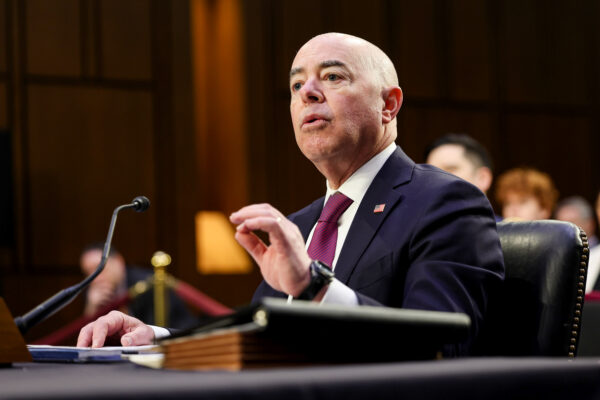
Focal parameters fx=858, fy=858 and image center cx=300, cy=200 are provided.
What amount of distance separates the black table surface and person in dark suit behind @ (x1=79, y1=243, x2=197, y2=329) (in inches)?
239

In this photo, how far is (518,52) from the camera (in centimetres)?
925

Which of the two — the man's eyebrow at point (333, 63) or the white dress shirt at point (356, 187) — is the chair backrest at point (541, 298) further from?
the man's eyebrow at point (333, 63)

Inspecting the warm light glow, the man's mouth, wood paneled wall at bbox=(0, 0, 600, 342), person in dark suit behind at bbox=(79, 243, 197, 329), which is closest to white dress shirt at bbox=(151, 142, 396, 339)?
the man's mouth

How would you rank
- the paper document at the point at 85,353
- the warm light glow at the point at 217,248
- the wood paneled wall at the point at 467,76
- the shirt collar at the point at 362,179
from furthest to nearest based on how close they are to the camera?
the wood paneled wall at the point at 467,76 → the warm light glow at the point at 217,248 → the shirt collar at the point at 362,179 → the paper document at the point at 85,353

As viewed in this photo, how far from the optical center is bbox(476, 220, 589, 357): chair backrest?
1821 mm

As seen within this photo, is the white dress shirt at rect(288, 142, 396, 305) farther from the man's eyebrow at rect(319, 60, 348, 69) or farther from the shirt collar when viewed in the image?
the man's eyebrow at rect(319, 60, 348, 69)

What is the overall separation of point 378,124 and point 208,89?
631 cm

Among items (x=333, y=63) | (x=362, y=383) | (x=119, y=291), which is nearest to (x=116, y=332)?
(x=333, y=63)

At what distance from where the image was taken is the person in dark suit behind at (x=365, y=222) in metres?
1.49

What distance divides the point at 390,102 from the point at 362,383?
148cm

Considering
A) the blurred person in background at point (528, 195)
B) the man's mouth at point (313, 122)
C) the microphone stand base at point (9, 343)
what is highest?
the man's mouth at point (313, 122)

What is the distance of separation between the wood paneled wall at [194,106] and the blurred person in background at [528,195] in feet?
9.14

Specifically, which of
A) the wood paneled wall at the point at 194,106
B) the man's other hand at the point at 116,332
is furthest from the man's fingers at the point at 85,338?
the wood paneled wall at the point at 194,106

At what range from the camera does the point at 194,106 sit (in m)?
8.05
